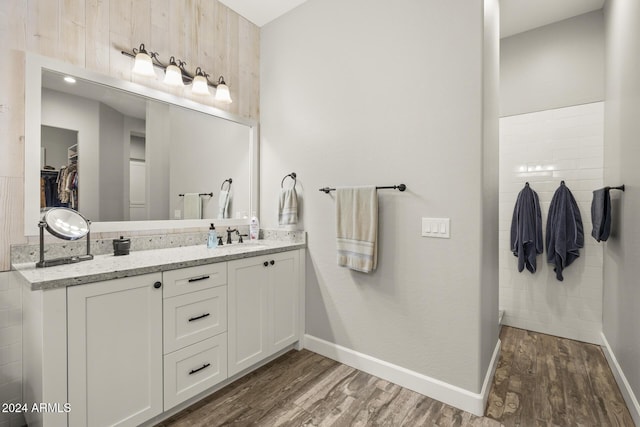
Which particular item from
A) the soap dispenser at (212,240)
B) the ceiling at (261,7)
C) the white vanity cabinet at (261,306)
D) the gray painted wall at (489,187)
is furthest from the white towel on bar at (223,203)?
the gray painted wall at (489,187)

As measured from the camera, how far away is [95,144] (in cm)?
191

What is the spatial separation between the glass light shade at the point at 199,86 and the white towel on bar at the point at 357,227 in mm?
1290

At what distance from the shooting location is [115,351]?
144cm

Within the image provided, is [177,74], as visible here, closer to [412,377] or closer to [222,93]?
[222,93]

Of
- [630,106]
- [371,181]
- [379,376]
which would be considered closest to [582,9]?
[630,106]

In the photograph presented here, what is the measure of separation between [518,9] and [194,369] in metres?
3.90

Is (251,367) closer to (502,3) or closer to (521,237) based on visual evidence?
(521,237)

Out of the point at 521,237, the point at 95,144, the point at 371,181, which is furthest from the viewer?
the point at 521,237

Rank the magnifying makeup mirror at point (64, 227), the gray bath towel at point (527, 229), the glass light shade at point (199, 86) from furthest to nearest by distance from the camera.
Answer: the gray bath towel at point (527, 229)
the glass light shade at point (199, 86)
the magnifying makeup mirror at point (64, 227)

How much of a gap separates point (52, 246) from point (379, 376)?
2.20 metres

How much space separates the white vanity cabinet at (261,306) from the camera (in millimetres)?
2002

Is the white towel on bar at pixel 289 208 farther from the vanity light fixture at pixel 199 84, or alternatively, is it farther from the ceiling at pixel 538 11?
the ceiling at pixel 538 11

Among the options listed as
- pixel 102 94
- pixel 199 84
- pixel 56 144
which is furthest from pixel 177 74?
→ pixel 56 144

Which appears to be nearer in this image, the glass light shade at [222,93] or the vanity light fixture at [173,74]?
the vanity light fixture at [173,74]
